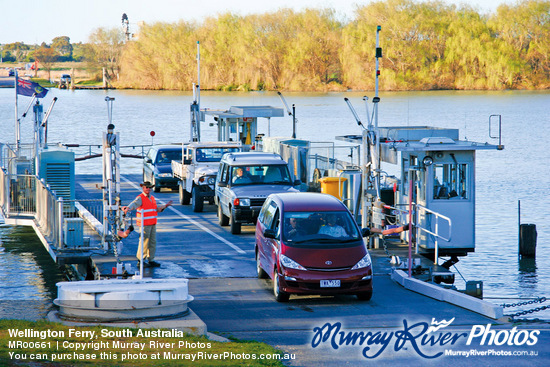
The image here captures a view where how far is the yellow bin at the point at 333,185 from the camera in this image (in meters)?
21.4

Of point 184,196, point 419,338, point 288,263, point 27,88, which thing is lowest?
point 419,338

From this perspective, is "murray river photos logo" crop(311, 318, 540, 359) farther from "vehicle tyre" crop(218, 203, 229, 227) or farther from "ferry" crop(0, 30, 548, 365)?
"vehicle tyre" crop(218, 203, 229, 227)

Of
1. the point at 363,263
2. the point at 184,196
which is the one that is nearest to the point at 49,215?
the point at 363,263

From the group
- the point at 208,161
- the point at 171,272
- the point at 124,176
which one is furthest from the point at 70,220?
the point at 124,176

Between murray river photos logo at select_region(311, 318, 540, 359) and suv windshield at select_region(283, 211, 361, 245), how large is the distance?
7.44 ft

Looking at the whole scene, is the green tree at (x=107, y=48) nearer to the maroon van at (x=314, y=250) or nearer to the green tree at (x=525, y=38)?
the green tree at (x=525, y=38)

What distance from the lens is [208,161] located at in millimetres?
26828

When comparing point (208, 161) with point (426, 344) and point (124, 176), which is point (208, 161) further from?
point (426, 344)

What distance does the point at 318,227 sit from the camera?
14656 millimetres

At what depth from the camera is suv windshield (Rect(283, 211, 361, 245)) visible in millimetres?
14375

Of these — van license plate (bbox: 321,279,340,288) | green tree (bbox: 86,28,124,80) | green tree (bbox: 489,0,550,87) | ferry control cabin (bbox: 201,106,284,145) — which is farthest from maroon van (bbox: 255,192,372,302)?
green tree (bbox: 86,28,124,80)

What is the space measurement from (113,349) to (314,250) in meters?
4.78

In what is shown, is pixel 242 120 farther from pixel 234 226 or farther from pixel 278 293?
pixel 278 293

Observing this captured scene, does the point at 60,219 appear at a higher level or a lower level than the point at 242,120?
lower
